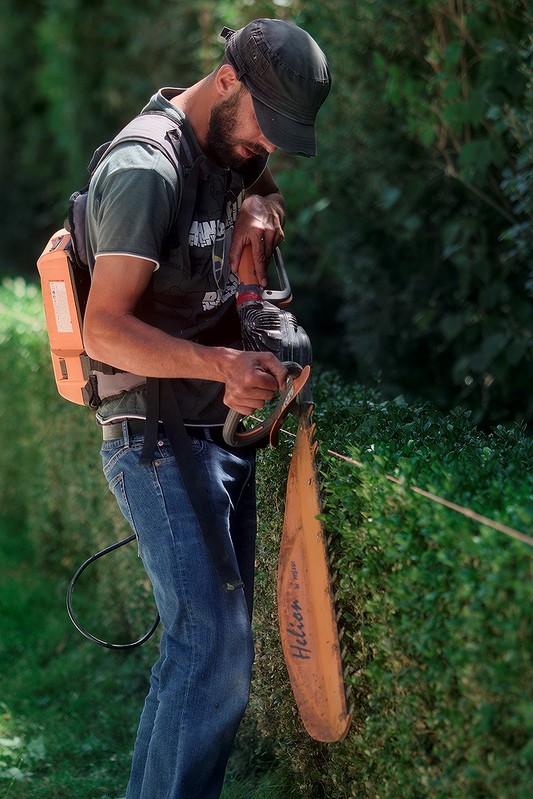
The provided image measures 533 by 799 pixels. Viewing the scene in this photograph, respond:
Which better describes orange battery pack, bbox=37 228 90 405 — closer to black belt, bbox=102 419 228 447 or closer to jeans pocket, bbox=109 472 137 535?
black belt, bbox=102 419 228 447

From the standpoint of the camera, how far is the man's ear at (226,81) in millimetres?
2652

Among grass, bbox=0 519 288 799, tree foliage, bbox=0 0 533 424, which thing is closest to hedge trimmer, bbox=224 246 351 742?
grass, bbox=0 519 288 799

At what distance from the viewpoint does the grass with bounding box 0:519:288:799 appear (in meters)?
3.72

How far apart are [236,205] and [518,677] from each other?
5.01ft

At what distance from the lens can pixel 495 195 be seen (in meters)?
6.03

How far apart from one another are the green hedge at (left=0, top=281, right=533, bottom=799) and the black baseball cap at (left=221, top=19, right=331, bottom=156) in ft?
2.72

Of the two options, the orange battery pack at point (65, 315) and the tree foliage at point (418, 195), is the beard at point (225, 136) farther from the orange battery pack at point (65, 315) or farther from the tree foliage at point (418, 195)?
the tree foliage at point (418, 195)

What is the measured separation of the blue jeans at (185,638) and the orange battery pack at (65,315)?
25 cm

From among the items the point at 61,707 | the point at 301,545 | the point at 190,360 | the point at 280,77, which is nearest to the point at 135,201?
the point at 190,360

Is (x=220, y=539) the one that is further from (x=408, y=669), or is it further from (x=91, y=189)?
(x=91, y=189)

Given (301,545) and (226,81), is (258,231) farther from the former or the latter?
(301,545)

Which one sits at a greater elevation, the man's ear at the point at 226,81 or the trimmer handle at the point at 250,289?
the man's ear at the point at 226,81

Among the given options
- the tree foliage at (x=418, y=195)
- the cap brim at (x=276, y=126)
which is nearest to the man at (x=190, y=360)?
the cap brim at (x=276, y=126)

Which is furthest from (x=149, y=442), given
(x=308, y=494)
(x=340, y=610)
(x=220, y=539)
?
(x=340, y=610)
